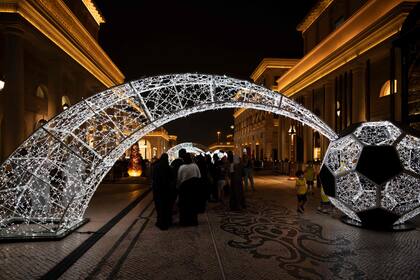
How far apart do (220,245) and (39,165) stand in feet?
14.2

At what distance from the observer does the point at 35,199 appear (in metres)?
7.71

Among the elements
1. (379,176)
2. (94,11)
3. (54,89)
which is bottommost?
(379,176)

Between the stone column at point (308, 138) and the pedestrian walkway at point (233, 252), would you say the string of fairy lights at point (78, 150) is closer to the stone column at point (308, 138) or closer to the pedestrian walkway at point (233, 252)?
the pedestrian walkway at point (233, 252)

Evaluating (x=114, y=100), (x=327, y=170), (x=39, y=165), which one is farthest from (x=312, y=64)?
(x=39, y=165)

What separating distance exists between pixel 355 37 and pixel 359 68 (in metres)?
2.09

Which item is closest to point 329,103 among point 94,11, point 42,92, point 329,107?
point 329,107

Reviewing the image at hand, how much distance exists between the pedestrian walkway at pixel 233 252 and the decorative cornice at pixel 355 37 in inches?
461

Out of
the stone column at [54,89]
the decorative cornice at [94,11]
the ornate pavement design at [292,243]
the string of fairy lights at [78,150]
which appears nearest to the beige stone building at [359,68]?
the ornate pavement design at [292,243]

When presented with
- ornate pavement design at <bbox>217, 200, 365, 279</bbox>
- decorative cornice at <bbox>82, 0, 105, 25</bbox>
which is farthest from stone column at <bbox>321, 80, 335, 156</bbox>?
decorative cornice at <bbox>82, 0, 105, 25</bbox>

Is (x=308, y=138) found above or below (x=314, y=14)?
below

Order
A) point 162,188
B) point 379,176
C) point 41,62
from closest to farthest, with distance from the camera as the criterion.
A: point 379,176, point 162,188, point 41,62

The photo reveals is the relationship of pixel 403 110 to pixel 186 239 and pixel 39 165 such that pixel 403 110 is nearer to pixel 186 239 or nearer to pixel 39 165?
pixel 186 239

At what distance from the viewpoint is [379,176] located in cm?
767

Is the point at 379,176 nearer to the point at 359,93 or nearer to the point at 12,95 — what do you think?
the point at 359,93
